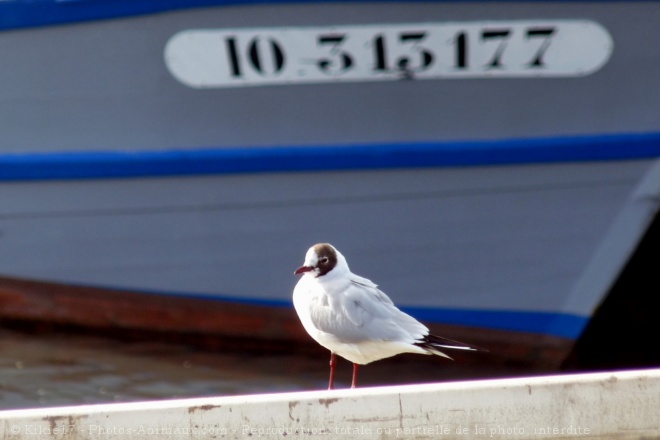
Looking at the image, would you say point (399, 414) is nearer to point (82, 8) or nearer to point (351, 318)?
point (351, 318)

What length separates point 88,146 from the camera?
180 inches

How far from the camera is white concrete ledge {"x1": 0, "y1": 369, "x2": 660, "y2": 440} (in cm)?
244

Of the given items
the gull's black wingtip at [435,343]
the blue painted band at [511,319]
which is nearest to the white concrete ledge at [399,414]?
the gull's black wingtip at [435,343]

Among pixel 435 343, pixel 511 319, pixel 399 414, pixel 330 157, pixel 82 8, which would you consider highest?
pixel 82 8

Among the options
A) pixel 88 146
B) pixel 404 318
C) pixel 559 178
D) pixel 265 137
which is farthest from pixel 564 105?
pixel 88 146

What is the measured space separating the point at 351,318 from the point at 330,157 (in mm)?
1547

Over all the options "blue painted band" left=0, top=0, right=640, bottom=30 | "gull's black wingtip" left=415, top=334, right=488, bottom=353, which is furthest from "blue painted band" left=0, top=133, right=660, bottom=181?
"gull's black wingtip" left=415, top=334, right=488, bottom=353

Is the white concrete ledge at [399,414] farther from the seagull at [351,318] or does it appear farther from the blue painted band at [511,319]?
the blue painted band at [511,319]

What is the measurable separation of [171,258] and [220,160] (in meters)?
0.58

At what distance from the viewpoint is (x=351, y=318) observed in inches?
121

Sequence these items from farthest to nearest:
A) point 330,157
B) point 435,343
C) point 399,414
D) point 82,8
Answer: point 330,157
point 82,8
point 435,343
point 399,414

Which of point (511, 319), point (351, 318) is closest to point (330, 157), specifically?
point (511, 319)

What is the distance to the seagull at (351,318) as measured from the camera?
3.07 meters

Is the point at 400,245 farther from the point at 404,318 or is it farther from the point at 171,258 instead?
the point at 404,318
